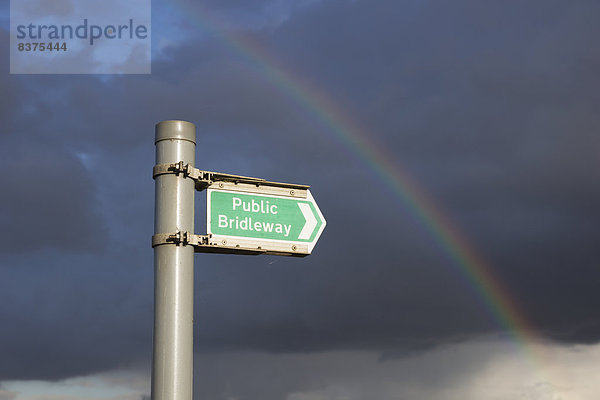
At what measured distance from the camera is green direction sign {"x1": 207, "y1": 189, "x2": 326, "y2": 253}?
631 cm

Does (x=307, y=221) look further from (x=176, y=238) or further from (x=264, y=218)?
(x=176, y=238)

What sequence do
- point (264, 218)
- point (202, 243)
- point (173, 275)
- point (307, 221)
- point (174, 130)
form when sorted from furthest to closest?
point (307, 221) < point (264, 218) < point (174, 130) < point (202, 243) < point (173, 275)

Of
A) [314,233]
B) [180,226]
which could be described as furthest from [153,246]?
[314,233]

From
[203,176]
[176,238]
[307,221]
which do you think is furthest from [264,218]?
[176,238]

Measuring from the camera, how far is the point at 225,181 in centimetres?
641

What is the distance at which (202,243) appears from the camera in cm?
599

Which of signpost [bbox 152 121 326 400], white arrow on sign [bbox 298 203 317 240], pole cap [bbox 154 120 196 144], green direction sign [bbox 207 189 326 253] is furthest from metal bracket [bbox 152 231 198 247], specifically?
white arrow on sign [bbox 298 203 317 240]

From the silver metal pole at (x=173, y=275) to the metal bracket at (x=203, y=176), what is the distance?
0.15ft

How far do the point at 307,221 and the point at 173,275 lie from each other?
5.02 ft

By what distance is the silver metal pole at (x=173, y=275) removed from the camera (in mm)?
5641

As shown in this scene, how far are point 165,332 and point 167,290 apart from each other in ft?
1.16

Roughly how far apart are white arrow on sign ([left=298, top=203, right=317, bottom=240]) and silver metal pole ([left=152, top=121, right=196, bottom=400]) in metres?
1.18

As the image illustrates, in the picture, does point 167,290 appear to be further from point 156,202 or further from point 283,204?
point 283,204

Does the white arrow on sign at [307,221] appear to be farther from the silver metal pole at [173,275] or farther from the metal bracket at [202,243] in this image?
the silver metal pole at [173,275]
